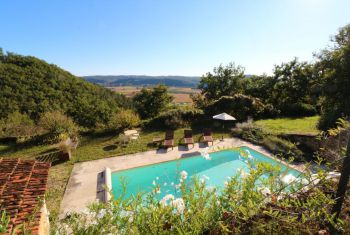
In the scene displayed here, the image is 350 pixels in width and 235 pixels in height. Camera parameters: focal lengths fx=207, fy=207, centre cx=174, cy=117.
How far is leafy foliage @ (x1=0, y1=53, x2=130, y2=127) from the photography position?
2595cm

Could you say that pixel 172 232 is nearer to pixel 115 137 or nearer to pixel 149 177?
pixel 149 177

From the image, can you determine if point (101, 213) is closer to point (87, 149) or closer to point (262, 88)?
point (87, 149)

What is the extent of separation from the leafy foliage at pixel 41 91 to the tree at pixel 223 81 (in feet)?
38.6

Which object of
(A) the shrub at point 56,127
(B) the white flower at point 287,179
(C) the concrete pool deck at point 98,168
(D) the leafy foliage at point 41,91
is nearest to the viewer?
(B) the white flower at point 287,179

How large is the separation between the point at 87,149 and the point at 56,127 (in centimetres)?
314

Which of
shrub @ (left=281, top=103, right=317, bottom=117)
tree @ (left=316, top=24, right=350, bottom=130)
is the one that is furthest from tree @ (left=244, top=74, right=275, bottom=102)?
tree @ (left=316, top=24, right=350, bottom=130)

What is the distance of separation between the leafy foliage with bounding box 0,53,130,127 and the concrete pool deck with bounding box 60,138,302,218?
11522 mm

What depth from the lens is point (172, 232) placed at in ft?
6.13

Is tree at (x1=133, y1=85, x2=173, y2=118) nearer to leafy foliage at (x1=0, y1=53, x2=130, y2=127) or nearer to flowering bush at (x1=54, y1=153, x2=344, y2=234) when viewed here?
leafy foliage at (x1=0, y1=53, x2=130, y2=127)

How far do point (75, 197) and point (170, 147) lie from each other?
6114 mm

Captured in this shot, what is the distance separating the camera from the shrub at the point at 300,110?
62.3ft

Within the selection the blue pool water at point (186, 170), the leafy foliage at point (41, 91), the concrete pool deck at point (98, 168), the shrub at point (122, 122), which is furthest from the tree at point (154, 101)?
the blue pool water at point (186, 170)

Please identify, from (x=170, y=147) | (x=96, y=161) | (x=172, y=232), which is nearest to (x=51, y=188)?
(x=96, y=161)

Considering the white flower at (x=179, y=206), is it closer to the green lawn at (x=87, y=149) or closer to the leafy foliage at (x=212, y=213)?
the leafy foliage at (x=212, y=213)
